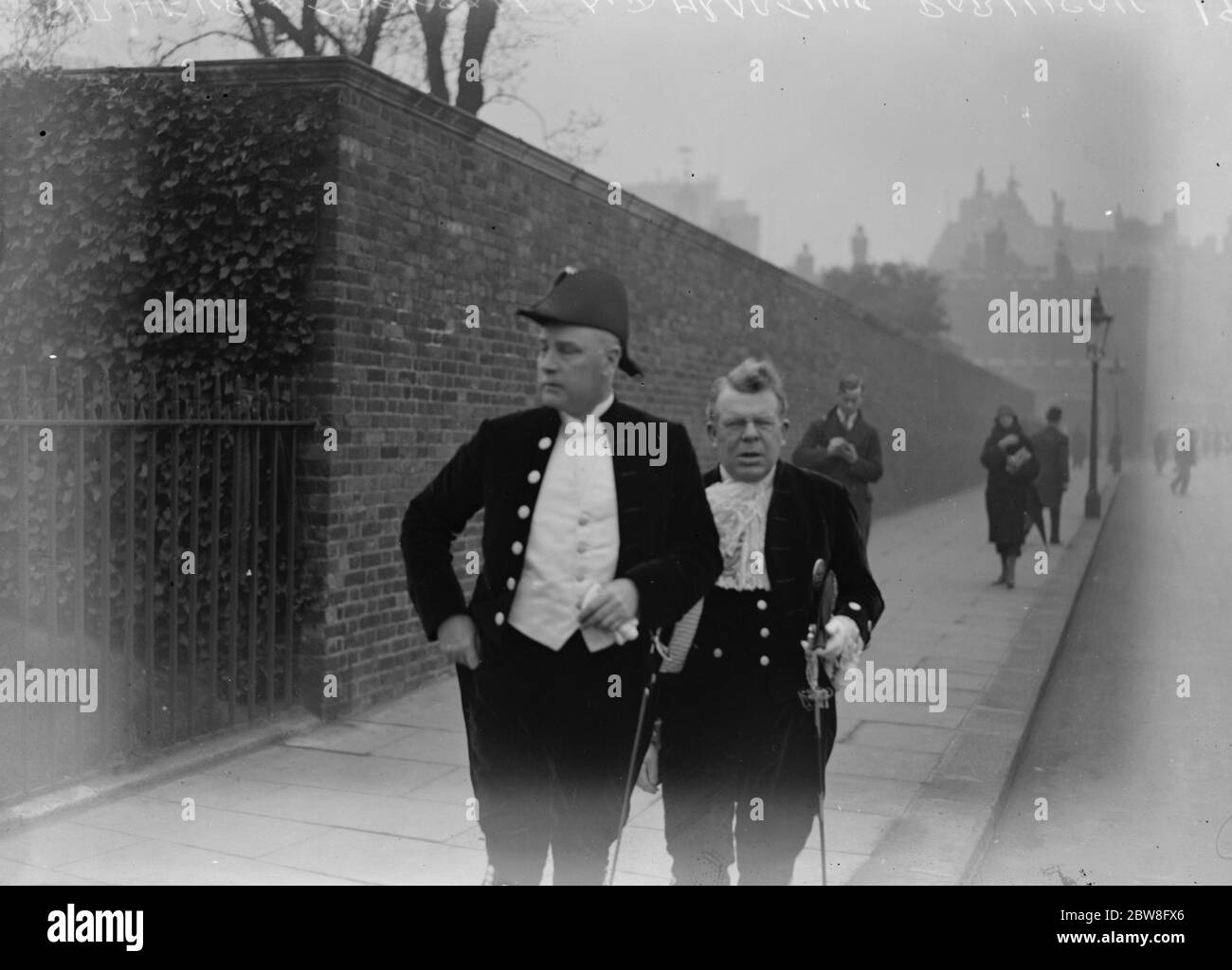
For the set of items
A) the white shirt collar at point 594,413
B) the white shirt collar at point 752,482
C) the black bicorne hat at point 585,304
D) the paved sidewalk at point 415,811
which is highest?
the black bicorne hat at point 585,304

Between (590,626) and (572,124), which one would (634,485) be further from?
(572,124)

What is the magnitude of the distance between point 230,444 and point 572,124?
2477 millimetres

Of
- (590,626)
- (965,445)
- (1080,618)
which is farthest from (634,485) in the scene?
(965,445)

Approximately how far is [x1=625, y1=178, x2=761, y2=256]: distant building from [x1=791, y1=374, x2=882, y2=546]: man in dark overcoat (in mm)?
1264

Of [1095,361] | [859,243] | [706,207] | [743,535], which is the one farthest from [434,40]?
[1095,361]

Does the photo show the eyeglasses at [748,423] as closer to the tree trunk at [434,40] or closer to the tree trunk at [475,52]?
the tree trunk at [475,52]

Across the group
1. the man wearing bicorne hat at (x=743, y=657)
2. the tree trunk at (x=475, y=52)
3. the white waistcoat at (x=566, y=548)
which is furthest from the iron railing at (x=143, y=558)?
the man wearing bicorne hat at (x=743, y=657)

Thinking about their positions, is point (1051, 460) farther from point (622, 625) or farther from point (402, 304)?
point (622, 625)

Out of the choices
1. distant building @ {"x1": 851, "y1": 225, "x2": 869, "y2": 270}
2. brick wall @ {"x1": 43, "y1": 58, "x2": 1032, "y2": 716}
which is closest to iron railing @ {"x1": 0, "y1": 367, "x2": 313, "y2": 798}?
brick wall @ {"x1": 43, "y1": 58, "x2": 1032, "y2": 716}

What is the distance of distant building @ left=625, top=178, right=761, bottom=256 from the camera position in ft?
28.1

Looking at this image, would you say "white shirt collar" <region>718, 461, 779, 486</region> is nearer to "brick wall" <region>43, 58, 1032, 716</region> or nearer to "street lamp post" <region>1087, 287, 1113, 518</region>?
"brick wall" <region>43, 58, 1032, 716</region>

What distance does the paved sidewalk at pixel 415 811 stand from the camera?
4602 millimetres

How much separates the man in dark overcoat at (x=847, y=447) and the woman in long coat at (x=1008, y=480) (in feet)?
11.8
